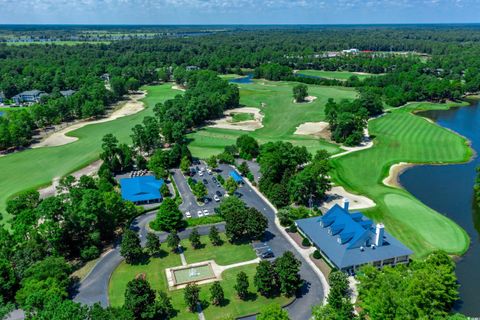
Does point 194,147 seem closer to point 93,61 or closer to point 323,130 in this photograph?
point 323,130

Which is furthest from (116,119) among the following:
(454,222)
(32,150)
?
(454,222)

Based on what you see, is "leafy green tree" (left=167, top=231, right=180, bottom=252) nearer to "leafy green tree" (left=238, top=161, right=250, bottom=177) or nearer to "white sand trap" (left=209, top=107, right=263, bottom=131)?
"leafy green tree" (left=238, top=161, right=250, bottom=177)

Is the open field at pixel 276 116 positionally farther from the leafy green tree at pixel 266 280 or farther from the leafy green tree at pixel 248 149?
the leafy green tree at pixel 266 280

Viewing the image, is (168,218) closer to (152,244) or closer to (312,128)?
(152,244)

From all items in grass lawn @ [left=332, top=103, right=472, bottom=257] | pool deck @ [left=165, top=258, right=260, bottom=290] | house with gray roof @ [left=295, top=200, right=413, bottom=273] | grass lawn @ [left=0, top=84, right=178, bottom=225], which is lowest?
grass lawn @ [left=0, top=84, right=178, bottom=225]

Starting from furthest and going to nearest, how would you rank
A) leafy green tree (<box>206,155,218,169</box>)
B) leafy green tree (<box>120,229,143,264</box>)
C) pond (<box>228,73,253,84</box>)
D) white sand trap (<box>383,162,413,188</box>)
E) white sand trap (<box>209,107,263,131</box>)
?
pond (<box>228,73,253,84</box>)
white sand trap (<box>209,107,263,131</box>)
leafy green tree (<box>206,155,218,169</box>)
white sand trap (<box>383,162,413,188</box>)
leafy green tree (<box>120,229,143,264</box>)

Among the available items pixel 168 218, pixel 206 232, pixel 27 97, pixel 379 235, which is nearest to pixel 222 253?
pixel 206 232

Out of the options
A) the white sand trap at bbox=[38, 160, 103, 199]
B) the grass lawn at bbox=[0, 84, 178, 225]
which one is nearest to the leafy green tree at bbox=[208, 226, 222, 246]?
the white sand trap at bbox=[38, 160, 103, 199]

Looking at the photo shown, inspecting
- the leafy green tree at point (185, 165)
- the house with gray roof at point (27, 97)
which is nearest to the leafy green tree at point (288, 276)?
the leafy green tree at point (185, 165)
